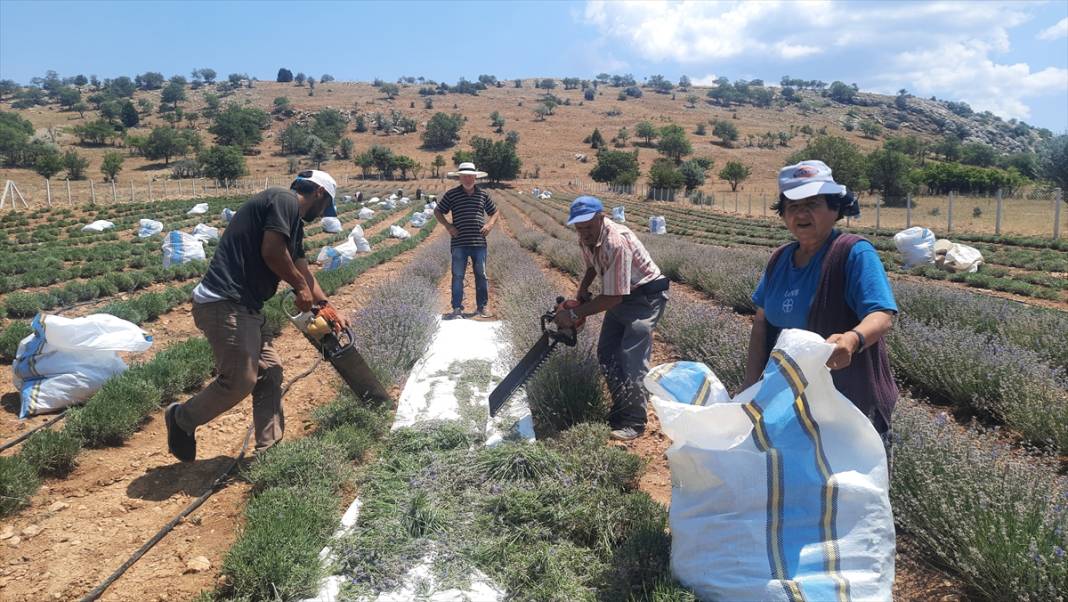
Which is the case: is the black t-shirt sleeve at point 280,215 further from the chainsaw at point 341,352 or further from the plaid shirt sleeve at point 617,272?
the plaid shirt sleeve at point 617,272

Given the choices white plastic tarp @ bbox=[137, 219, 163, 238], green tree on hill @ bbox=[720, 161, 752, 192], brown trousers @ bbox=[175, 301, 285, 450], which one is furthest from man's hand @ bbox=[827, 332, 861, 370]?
green tree on hill @ bbox=[720, 161, 752, 192]

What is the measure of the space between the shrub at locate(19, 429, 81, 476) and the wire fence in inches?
634

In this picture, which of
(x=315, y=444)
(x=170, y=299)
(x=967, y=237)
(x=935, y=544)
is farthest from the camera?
(x=967, y=237)

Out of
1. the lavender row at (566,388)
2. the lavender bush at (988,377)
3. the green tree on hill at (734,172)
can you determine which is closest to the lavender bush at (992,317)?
the lavender bush at (988,377)

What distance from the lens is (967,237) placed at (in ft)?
61.7

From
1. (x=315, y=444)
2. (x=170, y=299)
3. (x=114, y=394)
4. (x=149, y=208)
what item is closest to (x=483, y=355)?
(x=315, y=444)

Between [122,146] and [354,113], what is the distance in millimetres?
33787

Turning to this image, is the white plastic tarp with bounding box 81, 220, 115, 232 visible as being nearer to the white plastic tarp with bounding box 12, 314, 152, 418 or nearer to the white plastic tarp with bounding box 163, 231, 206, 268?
the white plastic tarp with bounding box 163, 231, 206, 268

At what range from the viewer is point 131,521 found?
3396mm

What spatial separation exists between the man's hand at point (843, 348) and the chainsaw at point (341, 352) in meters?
2.89

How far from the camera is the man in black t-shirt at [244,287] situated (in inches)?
139

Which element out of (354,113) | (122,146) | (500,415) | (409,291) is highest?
(354,113)

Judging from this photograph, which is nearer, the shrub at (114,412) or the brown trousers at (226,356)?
the brown trousers at (226,356)

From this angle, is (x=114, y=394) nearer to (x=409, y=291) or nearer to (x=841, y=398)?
(x=409, y=291)
